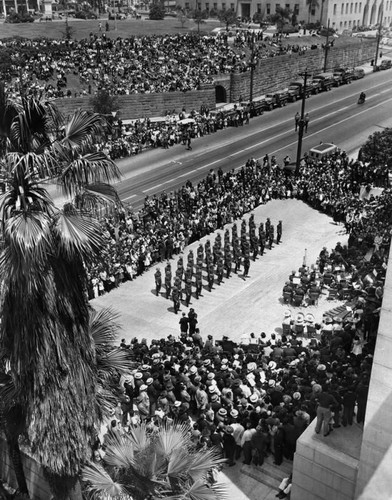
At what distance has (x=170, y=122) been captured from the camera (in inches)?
1641

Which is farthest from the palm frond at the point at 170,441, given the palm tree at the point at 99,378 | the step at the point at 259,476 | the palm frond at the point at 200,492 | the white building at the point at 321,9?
the white building at the point at 321,9

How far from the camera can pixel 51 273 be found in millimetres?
6832

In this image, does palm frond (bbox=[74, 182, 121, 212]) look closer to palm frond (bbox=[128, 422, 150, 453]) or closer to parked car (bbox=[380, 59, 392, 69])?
palm frond (bbox=[128, 422, 150, 453])

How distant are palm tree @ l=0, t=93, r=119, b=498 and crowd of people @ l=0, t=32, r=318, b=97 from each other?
122 ft

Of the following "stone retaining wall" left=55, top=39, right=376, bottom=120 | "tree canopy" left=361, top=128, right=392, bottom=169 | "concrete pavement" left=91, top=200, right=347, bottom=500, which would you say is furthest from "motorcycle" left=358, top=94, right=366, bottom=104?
"concrete pavement" left=91, top=200, right=347, bottom=500

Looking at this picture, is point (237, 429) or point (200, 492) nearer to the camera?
point (200, 492)

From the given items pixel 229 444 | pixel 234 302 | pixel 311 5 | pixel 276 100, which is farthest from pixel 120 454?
pixel 311 5

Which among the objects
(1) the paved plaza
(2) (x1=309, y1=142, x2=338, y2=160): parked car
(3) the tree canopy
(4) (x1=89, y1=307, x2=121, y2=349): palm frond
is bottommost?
(1) the paved plaza

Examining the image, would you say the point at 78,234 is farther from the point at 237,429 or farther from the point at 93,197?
the point at 237,429

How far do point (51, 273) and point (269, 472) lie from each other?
22.8ft

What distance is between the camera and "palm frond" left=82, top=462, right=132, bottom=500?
7469 millimetres

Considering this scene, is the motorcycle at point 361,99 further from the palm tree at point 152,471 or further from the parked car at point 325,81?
the palm tree at point 152,471

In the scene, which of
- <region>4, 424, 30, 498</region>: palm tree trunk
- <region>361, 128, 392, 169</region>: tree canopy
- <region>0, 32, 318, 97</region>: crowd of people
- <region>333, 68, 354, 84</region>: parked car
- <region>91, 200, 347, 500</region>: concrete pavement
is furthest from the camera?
<region>333, 68, 354, 84</region>: parked car

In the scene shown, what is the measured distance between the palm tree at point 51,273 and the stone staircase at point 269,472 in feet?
16.3
